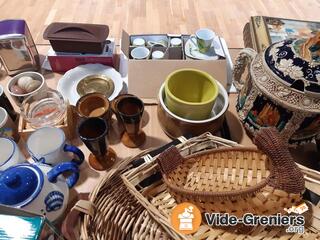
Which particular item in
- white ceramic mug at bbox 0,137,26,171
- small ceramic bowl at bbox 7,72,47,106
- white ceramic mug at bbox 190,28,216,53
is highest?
white ceramic mug at bbox 190,28,216,53

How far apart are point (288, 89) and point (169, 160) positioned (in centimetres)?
24

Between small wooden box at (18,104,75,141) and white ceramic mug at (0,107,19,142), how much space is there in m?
0.02

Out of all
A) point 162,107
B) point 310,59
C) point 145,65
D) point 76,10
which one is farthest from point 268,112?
point 76,10

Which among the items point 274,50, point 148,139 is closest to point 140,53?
point 148,139

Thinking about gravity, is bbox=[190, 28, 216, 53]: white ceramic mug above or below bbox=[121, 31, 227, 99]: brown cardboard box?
above

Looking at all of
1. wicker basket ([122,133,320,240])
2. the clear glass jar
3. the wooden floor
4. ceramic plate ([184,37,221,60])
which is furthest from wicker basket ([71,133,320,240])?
the wooden floor

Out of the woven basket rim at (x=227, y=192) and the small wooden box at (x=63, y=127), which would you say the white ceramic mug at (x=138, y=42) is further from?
the woven basket rim at (x=227, y=192)

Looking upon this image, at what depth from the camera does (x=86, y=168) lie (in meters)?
0.59

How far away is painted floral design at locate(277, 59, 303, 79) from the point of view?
46 centimetres

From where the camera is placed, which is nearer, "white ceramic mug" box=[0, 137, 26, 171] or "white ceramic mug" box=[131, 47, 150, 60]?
"white ceramic mug" box=[0, 137, 26, 171]

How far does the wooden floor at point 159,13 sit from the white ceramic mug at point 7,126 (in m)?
0.47

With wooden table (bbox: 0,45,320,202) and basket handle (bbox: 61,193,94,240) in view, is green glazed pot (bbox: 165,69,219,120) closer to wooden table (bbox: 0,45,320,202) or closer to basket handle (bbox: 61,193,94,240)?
wooden table (bbox: 0,45,320,202)

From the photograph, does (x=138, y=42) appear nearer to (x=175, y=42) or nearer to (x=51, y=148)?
(x=175, y=42)

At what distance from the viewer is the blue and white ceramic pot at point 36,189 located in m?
0.41
